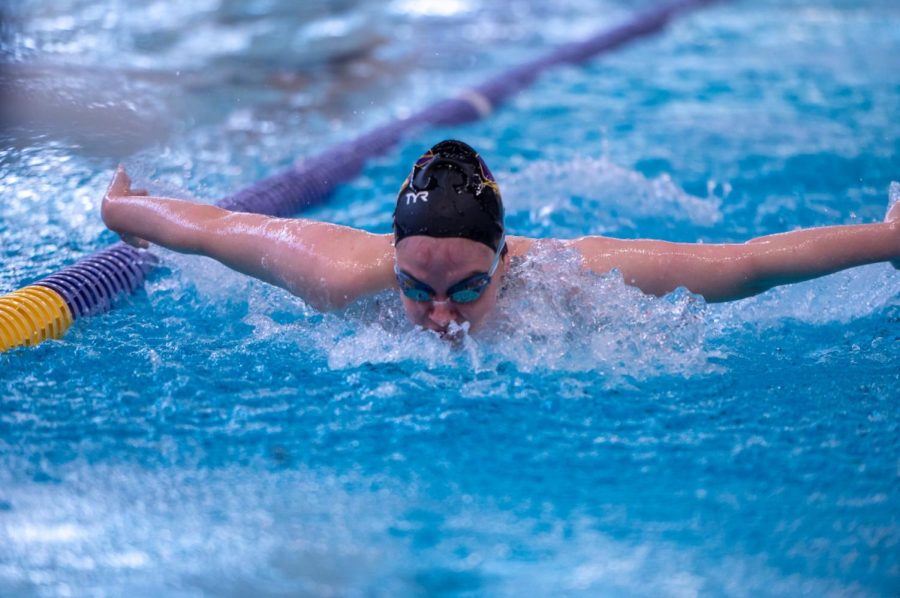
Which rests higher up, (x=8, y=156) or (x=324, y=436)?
(x=8, y=156)

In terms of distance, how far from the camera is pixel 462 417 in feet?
8.63

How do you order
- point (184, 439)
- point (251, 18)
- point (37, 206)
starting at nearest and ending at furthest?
1. point (184, 439)
2. point (37, 206)
3. point (251, 18)

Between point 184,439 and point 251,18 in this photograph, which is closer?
point 184,439

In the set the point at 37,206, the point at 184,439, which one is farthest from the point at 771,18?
the point at 184,439

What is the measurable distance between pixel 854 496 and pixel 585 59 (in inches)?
213

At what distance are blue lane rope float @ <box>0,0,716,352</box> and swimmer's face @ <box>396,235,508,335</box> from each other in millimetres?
1342

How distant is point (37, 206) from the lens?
397 centimetres

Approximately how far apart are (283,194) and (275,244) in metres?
1.65

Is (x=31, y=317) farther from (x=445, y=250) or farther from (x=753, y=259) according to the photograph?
(x=753, y=259)

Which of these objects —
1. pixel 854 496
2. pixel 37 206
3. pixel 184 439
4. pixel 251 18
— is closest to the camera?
pixel 854 496

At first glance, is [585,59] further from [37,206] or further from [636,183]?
[37,206]

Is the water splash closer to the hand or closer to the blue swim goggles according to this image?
the blue swim goggles

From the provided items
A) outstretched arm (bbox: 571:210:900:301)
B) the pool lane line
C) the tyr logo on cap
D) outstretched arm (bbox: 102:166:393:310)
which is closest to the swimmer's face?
the tyr logo on cap

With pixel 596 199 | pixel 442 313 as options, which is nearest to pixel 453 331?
pixel 442 313
